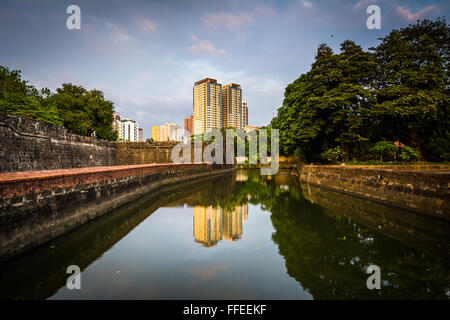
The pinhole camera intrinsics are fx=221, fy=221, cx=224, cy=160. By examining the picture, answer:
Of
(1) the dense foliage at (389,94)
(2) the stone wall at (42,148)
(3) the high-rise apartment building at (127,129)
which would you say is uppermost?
(3) the high-rise apartment building at (127,129)

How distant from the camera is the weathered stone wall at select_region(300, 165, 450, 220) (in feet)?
25.0

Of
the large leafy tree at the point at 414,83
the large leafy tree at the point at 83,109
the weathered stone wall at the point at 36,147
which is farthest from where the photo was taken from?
the large leafy tree at the point at 83,109

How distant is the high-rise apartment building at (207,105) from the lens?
11112 centimetres

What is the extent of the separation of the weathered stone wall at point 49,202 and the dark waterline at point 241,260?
0.32 metres

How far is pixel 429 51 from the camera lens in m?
17.6

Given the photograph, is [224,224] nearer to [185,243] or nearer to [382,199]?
[185,243]

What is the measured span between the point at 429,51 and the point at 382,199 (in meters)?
15.4

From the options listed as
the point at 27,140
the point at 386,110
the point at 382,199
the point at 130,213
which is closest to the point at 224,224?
the point at 130,213

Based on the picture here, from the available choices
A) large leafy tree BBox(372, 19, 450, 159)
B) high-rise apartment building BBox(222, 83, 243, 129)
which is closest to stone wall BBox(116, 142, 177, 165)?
large leafy tree BBox(372, 19, 450, 159)

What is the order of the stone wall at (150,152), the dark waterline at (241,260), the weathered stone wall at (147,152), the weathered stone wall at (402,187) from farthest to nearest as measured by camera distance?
the stone wall at (150,152)
the weathered stone wall at (147,152)
the weathered stone wall at (402,187)
the dark waterline at (241,260)

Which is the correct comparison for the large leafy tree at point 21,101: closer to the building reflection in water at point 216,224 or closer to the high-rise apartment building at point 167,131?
the building reflection in water at point 216,224

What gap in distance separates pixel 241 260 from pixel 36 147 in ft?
43.4

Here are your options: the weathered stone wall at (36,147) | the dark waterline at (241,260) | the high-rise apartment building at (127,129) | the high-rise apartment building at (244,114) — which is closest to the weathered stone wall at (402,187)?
the dark waterline at (241,260)

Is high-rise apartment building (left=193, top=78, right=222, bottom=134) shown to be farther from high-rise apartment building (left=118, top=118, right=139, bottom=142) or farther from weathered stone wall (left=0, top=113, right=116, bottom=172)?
weathered stone wall (left=0, top=113, right=116, bottom=172)
